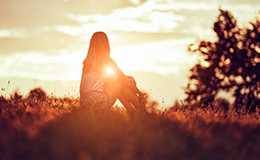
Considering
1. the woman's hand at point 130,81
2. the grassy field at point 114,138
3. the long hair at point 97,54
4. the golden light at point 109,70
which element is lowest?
the grassy field at point 114,138

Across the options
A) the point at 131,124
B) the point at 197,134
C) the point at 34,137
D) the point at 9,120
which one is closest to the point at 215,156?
the point at 197,134

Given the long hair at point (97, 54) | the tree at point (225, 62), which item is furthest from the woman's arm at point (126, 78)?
the tree at point (225, 62)

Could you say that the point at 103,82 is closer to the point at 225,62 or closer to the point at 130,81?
the point at 130,81

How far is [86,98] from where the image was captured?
7090 mm

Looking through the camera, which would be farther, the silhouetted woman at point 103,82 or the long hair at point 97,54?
the long hair at point 97,54

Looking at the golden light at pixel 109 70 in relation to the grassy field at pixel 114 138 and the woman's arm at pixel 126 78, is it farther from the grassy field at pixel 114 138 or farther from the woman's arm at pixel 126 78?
the grassy field at pixel 114 138

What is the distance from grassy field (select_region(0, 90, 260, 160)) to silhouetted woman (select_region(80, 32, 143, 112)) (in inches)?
57.2

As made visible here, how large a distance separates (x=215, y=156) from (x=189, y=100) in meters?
16.9

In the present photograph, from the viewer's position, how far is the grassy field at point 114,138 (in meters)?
3.94

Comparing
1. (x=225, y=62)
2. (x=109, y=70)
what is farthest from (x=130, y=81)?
(x=225, y=62)

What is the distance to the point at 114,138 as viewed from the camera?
14.6ft

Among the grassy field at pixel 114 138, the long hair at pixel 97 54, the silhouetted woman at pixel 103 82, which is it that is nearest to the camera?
the grassy field at pixel 114 138

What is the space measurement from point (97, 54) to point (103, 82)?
60 cm

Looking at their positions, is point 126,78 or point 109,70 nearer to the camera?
point 126,78
